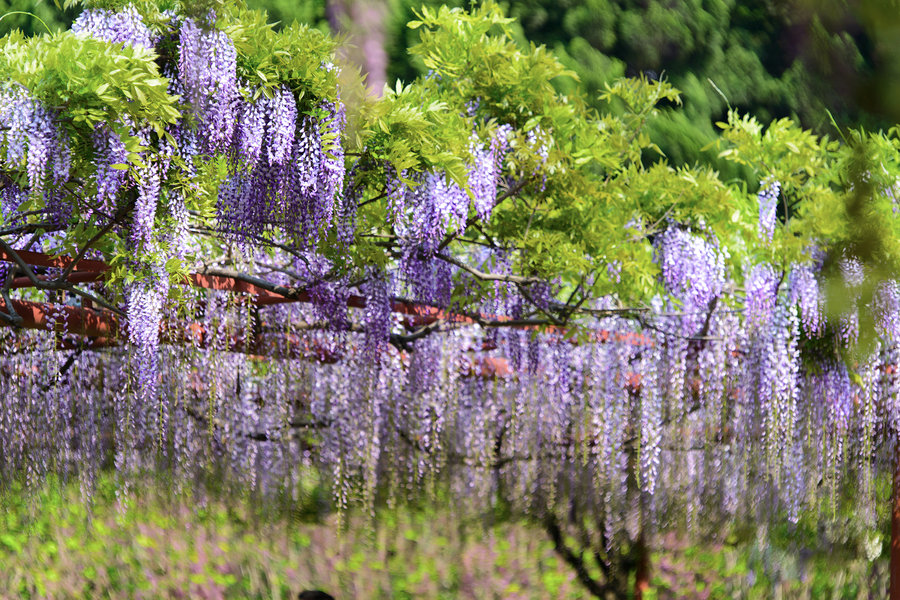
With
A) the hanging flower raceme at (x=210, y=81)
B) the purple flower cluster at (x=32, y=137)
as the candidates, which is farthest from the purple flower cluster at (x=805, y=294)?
the purple flower cluster at (x=32, y=137)

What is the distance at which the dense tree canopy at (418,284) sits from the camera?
3.71 metres

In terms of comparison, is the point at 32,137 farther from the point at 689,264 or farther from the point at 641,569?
the point at 641,569

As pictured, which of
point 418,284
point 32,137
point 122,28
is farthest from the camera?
point 418,284

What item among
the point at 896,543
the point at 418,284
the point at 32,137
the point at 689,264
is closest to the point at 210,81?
the point at 32,137

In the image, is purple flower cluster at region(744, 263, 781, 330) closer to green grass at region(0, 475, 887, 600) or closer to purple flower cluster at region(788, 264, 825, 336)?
purple flower cluster at region(788, 264, 825, 336)

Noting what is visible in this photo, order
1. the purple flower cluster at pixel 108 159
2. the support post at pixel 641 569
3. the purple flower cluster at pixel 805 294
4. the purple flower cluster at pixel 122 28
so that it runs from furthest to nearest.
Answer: the support post at pixel 641 569
the purple flower cluster at pixel 805 294
the purple flower cluster at pixel 122 28
the purple flower cluster at pixel 108 159

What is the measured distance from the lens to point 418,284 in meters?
4.84

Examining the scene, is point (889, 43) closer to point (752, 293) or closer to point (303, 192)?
point (303, 192)

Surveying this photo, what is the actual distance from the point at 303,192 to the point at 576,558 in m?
4.52

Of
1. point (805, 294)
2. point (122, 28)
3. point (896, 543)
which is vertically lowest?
point (896, 543)

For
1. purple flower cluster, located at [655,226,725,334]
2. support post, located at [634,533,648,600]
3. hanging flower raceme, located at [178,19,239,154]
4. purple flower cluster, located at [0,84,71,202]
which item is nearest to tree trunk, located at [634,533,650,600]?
support post, located at [634,533,648,600]

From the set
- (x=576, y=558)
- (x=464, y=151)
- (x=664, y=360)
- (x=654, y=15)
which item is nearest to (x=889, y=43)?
(x=654, y=15)

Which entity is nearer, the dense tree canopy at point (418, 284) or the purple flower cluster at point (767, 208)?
the dense tree canopy at point (418, 284)

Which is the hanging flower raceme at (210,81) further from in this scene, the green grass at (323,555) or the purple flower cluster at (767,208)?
the green grass at (323,555)
